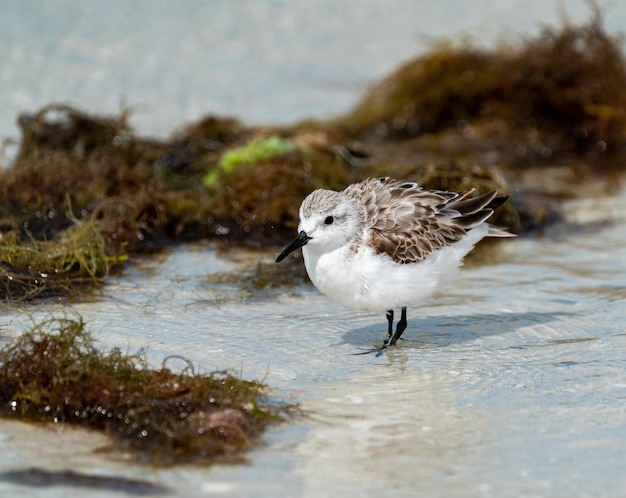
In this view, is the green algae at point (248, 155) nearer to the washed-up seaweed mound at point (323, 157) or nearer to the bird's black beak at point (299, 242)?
the washed-up seaweed mound at point (323, 157)

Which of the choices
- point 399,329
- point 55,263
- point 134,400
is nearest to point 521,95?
point 399,329

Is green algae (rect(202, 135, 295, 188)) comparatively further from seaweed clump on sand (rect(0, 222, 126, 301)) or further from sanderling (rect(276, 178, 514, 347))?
sanderling (rect(276, 178, 514, 347))

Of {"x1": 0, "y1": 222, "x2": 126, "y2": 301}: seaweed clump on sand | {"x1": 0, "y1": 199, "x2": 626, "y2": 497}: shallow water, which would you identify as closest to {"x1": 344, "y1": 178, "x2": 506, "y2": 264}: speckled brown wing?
{"x1": 0, "y1": 199, "x2": 626, "y2": 497}: shallow water

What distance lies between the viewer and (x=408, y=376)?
5.80m

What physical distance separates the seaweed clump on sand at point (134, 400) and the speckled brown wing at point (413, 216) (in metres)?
1.37

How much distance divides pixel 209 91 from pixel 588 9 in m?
6.25

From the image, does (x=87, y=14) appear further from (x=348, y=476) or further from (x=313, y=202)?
(x=348, y=476)

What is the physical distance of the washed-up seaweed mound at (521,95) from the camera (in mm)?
12352

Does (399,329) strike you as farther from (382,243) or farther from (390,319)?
(382,243)

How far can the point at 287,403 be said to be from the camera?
208 inches

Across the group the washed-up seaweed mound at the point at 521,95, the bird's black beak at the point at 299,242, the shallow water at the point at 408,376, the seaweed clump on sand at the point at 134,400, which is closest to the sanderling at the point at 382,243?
the bird's black beak at the point at 299,242

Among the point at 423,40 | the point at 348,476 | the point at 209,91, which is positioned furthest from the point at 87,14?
the point at 348,476

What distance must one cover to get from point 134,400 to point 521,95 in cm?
894

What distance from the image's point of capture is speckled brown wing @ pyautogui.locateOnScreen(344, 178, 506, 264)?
6.29 m
